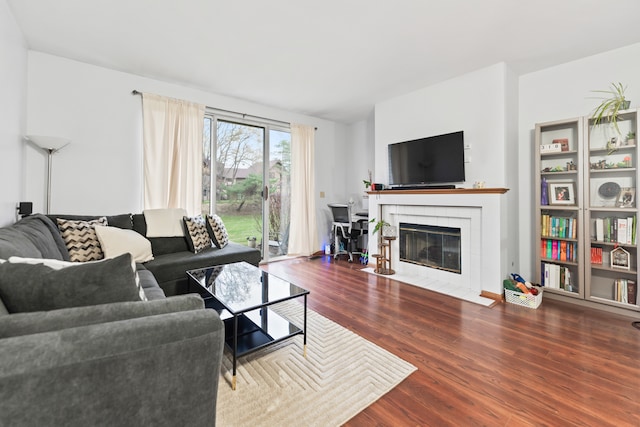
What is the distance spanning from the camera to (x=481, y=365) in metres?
1.83

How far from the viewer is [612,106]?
107 inches

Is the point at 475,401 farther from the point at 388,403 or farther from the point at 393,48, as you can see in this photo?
the point at 393,48

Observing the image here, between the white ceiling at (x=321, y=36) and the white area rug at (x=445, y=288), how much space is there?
252 cm

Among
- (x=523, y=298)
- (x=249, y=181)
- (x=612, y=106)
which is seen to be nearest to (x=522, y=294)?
(x=523, y=298)

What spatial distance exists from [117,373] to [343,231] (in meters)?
4.33

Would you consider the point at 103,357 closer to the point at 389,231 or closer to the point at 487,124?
the point at 389,231

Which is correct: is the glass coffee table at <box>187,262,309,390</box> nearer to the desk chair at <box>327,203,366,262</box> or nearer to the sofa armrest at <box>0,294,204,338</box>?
the sofa armrest at <box>0,294,204,338</box>

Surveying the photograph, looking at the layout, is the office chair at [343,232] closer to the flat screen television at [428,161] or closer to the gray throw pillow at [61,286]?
the flat screen television at [428,161]

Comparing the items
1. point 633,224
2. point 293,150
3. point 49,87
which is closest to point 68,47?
point 49,87

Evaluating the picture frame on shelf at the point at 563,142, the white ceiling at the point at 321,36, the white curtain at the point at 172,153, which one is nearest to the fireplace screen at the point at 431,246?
the picture frame on shelf at the point at 563,142

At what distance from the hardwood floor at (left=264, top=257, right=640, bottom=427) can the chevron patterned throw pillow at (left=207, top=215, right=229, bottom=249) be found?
123 cm

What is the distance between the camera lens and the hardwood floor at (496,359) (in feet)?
4.72

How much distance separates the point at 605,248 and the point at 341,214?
3296 mm

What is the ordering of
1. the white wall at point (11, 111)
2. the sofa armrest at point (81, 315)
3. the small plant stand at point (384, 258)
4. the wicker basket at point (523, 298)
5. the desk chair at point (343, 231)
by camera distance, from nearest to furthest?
the sofa armrest at point (81, 315) < the white wall at point (11, 111) < the wicker basket at point (523, 298) < the small plant stand at point (384, 258) < the desk chair at point (343, 231)
